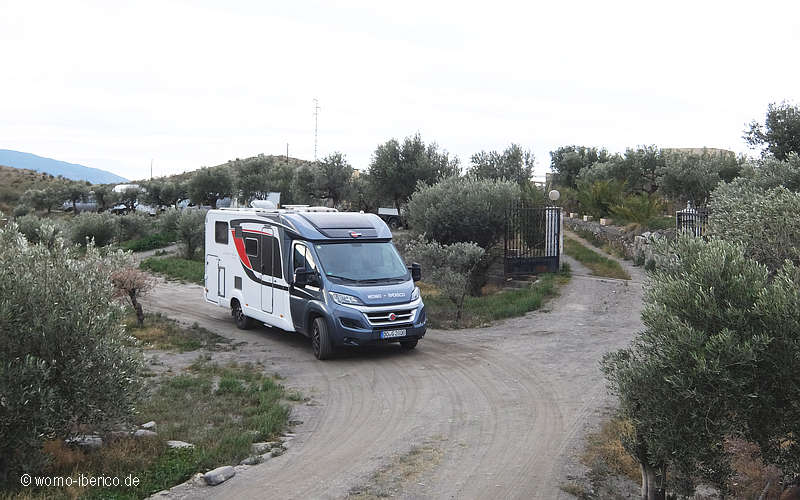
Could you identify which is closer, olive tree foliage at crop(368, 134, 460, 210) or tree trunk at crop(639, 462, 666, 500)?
tree trunk at crop(639, 462, 666, 500)

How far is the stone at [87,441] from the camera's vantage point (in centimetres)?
686

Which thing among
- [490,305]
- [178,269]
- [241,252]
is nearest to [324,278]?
[241,252]

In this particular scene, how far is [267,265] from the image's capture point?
1328 cm

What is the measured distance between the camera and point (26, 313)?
5.97 metres

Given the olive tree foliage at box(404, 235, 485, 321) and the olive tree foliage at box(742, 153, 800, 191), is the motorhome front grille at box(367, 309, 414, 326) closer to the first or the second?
the olive tree foliage at box(404, 235, 485, 321)

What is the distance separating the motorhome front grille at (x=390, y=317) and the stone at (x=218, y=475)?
506cm

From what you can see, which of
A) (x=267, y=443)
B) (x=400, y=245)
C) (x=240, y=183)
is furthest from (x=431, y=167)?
(x=267, y=443)

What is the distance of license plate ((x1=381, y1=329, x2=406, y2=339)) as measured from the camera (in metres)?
11.5

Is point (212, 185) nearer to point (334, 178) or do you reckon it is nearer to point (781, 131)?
point (334, 178)

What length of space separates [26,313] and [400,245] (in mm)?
17147

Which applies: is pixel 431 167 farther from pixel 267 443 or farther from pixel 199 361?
pixel 267 443

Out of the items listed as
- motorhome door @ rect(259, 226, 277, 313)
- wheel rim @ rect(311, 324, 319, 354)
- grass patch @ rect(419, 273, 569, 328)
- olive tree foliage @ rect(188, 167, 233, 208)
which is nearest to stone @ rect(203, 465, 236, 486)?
wheel rim @ rect(311, 324, 319, 354)

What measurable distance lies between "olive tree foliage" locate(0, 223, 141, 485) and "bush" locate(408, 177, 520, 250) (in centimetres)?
1483

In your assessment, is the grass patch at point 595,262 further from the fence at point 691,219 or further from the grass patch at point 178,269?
the grass patch at point 178,269
